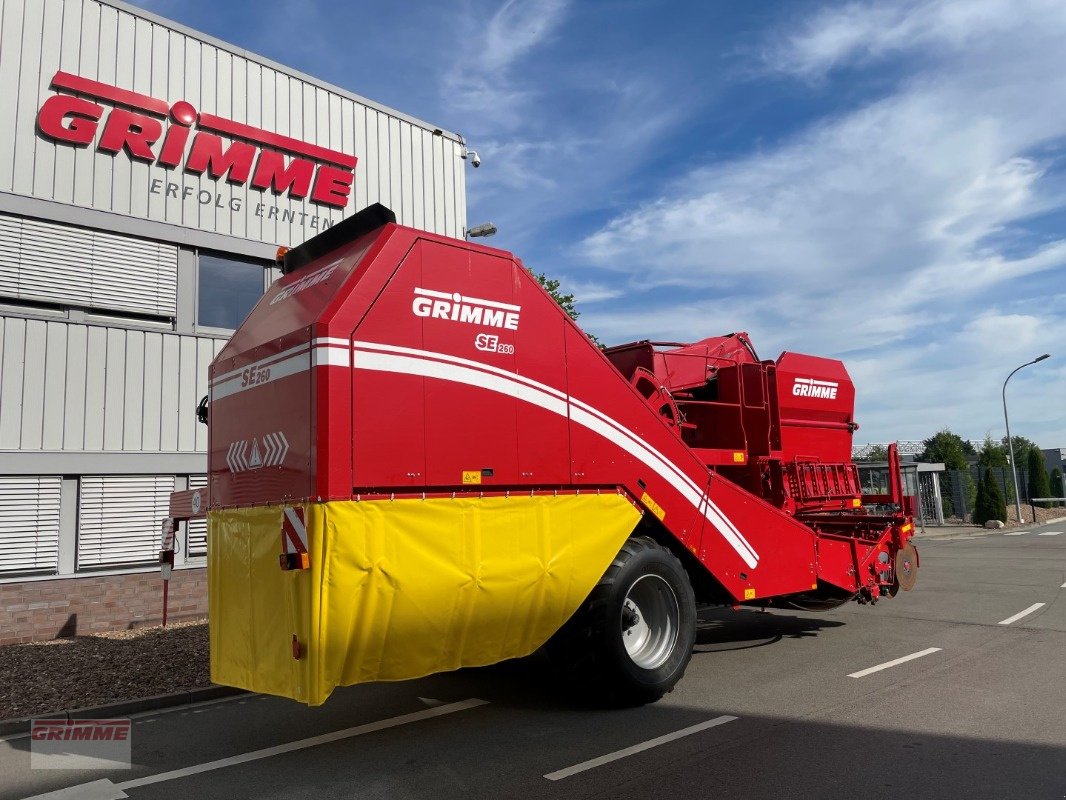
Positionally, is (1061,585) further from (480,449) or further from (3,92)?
(3,92)

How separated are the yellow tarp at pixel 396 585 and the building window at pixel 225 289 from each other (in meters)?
7.19

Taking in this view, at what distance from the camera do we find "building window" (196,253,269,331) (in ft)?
39.9

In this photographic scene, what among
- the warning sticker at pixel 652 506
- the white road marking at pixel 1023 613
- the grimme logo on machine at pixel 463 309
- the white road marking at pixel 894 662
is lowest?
the white road marking at pixel 1023 613

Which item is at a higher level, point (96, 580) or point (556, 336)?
point (556, 336)

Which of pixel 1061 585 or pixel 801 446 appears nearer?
pixel 801 446

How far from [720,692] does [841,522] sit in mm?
3234

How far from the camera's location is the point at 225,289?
1247cm

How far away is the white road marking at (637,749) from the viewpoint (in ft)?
15.2

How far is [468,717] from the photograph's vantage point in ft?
19.4

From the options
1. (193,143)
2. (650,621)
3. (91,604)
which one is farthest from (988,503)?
(91,604)

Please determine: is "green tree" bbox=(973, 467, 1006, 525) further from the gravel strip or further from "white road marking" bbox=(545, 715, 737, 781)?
the gravel strip

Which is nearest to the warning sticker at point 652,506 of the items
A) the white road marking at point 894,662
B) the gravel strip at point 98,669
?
the white road marking at point 894,662

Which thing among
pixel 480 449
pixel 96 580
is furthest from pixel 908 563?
pixel 96 580

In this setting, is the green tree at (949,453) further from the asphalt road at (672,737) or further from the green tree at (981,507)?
the asphalt road at (672,737)
